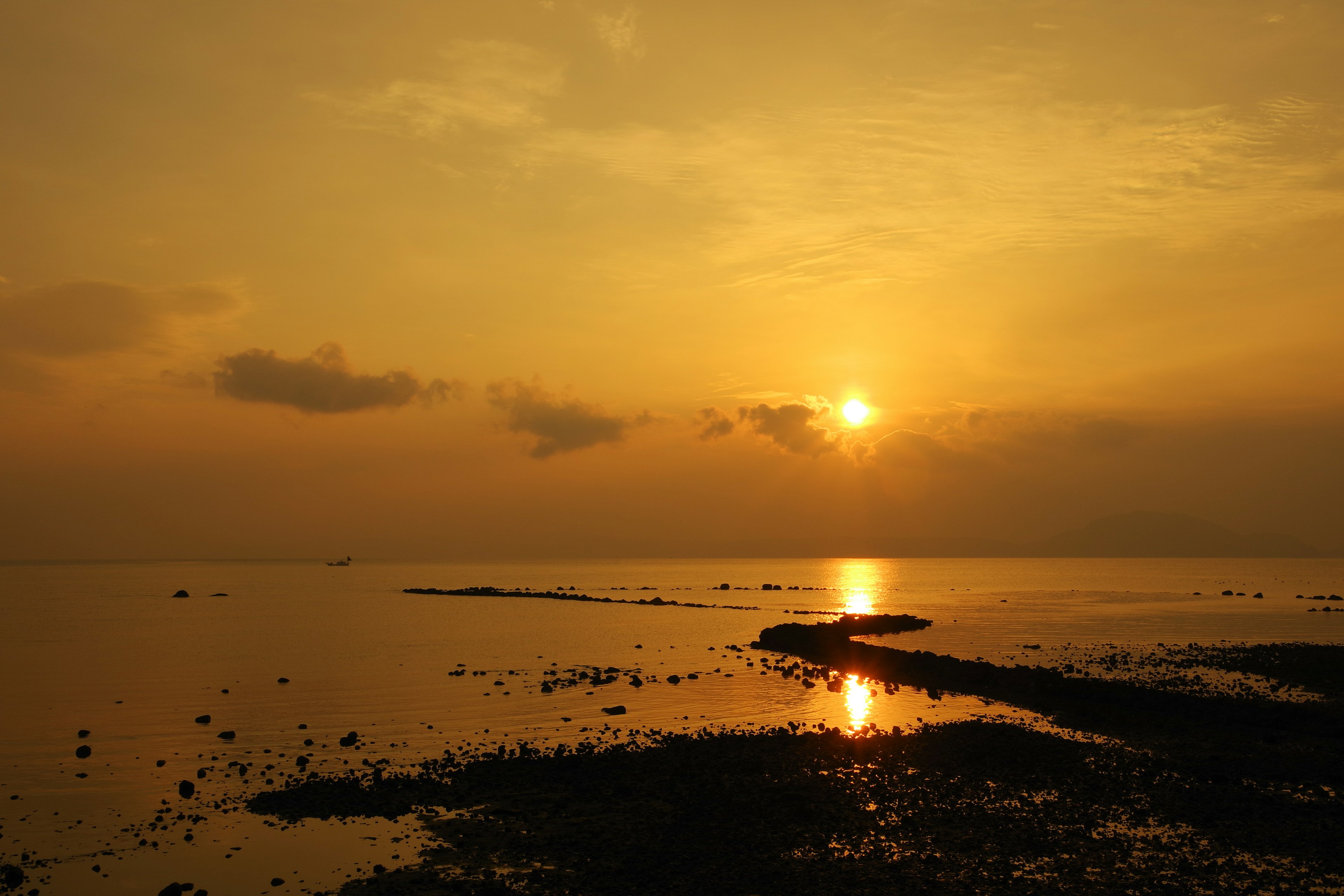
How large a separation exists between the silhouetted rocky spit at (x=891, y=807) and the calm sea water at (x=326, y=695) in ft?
7.25

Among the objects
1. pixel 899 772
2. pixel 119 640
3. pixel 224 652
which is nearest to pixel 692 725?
pixel 899 772

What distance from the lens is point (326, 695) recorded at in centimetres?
3966

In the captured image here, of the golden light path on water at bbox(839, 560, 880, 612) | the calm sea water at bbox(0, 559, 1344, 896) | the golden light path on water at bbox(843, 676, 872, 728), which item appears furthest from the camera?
the golden light path on water at bbox(839, 560, 880, 612)

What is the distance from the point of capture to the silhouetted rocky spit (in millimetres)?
16172

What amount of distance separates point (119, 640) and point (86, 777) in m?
50.8

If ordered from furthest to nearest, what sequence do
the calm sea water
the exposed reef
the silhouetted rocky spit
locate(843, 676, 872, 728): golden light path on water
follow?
the exposed reef → locate(843, 676, 872, 728): golden light path on water → the calm sea water → the silhouetted rocky spit

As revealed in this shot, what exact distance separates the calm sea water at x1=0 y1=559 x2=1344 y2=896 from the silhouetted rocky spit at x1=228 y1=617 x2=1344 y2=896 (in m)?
2.21

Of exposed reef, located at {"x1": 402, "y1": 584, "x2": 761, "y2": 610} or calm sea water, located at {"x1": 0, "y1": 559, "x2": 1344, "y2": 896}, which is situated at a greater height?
calm sea water, located at {"x1": 0, "y1": 559, "x2": 1344, "y2": 896}

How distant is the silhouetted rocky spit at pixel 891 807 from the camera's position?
16.2m

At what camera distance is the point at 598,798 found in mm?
21500

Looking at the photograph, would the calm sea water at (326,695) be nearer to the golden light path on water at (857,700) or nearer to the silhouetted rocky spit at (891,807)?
the golden light path on water at (857,700)

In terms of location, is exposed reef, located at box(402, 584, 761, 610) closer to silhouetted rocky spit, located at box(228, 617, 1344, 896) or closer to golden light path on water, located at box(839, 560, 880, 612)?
golden light path on water, located at box(839, 560, 880, 612)

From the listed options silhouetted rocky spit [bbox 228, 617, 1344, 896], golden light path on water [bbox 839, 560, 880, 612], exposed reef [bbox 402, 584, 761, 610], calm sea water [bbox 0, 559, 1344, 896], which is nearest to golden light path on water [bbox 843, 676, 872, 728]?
calm sea water [bbox 0, 559, 1344, 896]

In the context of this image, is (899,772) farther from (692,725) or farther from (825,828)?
(692,725)
